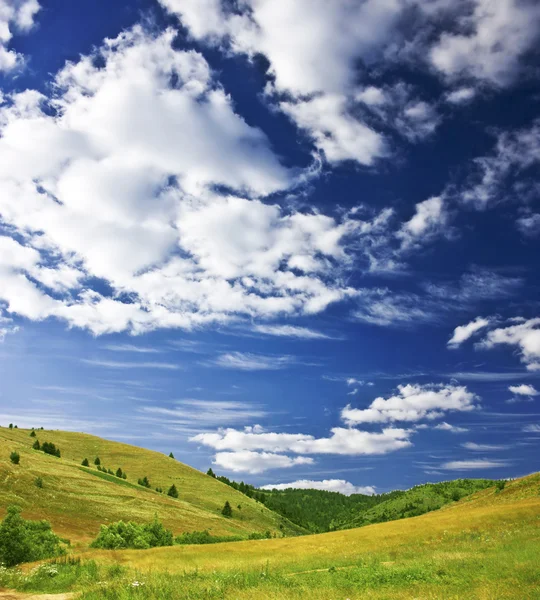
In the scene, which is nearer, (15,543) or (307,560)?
(307,560)

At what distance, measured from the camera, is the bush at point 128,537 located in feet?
141

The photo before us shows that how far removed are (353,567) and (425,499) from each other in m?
109

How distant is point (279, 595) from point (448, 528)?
2685 centimetres

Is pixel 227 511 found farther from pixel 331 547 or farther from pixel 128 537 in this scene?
pixel 331 547

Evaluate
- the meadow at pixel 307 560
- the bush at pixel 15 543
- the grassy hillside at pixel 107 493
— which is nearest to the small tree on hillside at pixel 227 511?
the grassy hillside at pixel 107 493

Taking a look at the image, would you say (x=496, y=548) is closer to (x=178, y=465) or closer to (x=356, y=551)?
(x=356, y=551)

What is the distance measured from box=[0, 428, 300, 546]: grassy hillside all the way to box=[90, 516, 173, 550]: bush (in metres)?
10.3

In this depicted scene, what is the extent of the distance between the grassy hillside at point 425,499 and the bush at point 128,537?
75.5m

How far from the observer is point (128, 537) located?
153 ft

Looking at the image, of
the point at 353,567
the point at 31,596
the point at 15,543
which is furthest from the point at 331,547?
the point at 31,596

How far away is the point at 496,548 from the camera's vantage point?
→ 26.7 metres

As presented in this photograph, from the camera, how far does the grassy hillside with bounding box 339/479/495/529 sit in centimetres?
11594

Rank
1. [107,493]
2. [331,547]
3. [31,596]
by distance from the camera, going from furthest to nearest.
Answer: [107,493], [331,547], [31,596]

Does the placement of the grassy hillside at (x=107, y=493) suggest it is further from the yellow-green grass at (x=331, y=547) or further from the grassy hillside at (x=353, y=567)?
the grassy hillside at (x=353, y=567)
